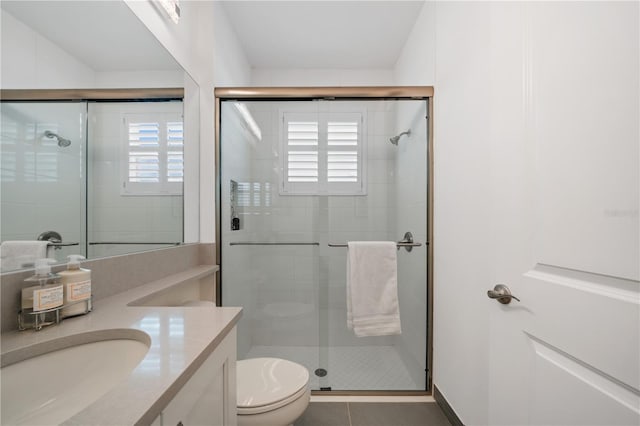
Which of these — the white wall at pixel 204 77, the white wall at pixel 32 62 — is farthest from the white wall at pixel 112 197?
the white wall at pixel 204 77

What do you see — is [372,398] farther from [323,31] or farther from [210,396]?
[323,31]

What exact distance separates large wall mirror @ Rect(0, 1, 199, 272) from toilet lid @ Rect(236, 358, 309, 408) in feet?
2.32

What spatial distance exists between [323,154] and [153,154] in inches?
37.6

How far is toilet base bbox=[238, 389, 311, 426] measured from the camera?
3.35 ft

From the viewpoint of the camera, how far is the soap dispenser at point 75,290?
0.74 m

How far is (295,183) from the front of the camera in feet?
5.95

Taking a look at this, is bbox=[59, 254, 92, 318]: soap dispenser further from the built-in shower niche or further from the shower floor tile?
the shower floor tile

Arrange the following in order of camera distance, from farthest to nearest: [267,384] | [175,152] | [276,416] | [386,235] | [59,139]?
[386,235]
[175,152]
[267,384]
[276,416]
[59,139]

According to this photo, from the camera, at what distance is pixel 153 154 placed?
1.28 metres

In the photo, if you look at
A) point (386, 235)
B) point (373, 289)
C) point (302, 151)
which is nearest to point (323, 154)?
point (302, 151)

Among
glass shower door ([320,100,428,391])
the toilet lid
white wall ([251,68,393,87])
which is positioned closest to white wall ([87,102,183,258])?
the toilet lid

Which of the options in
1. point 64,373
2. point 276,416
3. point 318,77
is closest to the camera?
point 64,373

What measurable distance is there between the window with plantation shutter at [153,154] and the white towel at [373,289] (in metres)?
1.07

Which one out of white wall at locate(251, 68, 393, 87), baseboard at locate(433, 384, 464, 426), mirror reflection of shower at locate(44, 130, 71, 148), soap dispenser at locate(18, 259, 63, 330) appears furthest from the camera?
white wall at locate(251, 68, 393, 87)
